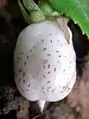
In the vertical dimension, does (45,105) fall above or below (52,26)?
below

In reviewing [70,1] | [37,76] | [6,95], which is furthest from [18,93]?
[70,1]

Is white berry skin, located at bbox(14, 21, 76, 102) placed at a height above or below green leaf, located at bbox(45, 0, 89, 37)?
below

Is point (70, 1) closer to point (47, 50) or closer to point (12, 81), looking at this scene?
point (47, 50)

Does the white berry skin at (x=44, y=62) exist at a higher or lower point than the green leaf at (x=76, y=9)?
lower
